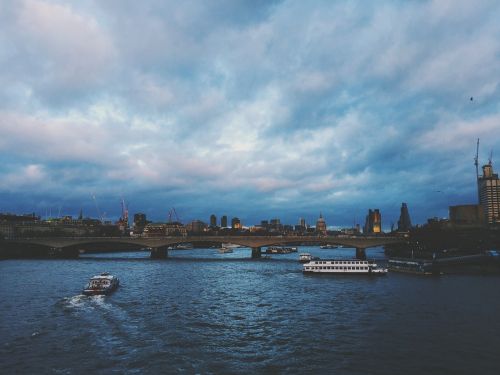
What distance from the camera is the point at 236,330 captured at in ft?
138

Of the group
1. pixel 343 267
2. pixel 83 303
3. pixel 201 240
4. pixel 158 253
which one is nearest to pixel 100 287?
pixel 83 303

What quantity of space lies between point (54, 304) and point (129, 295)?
12020 millimetres

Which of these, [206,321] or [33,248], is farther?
[33,248]

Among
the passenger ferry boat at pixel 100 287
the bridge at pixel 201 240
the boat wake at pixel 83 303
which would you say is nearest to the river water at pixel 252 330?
the boat wake at pixel 83 303

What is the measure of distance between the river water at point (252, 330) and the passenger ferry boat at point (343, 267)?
78.0ft

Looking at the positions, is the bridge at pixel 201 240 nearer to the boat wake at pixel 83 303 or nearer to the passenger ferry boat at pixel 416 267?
the passenger ferry boat at pixel 416 267

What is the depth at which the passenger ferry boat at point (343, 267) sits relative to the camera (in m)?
97.7

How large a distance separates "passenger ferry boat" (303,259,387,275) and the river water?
78.0ft

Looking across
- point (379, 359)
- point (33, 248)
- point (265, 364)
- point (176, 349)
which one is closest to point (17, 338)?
point (176, 349)

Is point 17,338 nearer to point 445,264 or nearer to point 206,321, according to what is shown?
→ point 206,321

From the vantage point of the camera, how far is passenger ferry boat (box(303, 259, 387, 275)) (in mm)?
97688

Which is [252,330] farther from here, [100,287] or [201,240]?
[201,240]

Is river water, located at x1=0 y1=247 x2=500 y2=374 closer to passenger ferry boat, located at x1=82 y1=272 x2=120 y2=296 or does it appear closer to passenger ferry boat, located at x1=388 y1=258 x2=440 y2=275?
passenger ferry boat, located at x1=82 y1=272 x2=120 y2=296

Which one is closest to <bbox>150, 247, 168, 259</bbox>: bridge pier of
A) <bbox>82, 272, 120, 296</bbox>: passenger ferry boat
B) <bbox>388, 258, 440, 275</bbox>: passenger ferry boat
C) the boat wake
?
<bbox>388, 258, 440, 275</bbox>: passenger ferry boat
